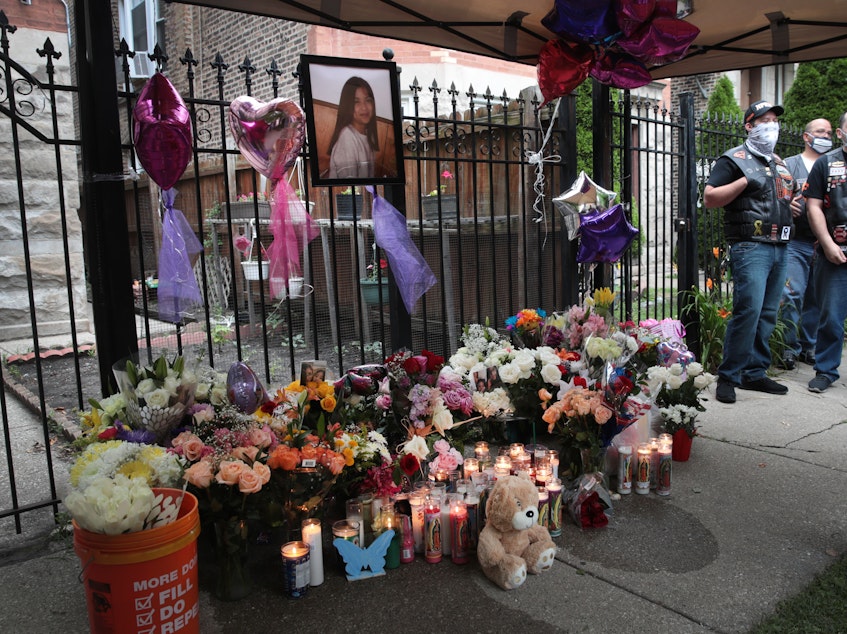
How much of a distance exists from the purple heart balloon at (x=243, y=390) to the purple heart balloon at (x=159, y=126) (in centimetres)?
94

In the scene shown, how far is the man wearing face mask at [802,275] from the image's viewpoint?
5930mm

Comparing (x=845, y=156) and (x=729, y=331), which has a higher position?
(x=845, y=156)

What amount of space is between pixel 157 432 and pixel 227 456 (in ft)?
1.51

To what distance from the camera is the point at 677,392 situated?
12.2 ft

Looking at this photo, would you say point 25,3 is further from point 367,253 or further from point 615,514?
point 615,514

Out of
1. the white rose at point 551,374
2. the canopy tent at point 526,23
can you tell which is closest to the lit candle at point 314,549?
the white rose at point 551,374

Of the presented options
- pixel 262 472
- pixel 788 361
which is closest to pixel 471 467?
pixel 262 472

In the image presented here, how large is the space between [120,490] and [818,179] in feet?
17.2

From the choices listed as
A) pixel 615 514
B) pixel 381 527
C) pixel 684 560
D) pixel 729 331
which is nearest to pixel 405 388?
pixel 381 527

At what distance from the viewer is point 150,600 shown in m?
1.96

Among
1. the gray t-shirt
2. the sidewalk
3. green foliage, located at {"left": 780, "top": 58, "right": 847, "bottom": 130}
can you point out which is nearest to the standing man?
the sidewalk

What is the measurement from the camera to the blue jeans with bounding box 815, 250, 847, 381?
5.15 metres

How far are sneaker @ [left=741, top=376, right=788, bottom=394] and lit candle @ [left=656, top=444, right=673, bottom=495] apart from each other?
234 centimetres

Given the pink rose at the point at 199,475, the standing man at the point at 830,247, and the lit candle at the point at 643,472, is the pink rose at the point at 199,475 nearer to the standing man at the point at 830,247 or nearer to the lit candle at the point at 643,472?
the lit candle at the point at 643,472
